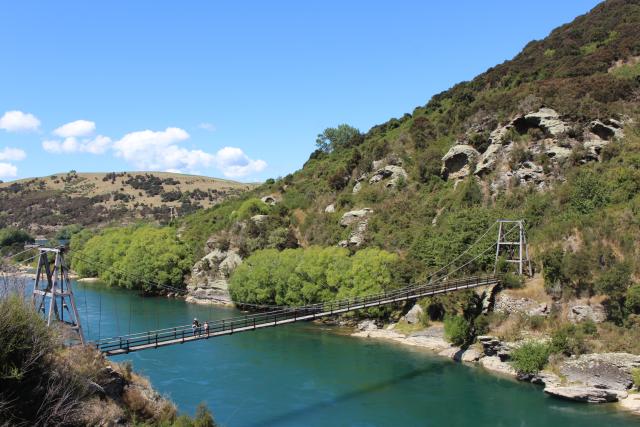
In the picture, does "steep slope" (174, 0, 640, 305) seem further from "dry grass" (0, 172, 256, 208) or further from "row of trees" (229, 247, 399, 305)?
"dry grass" (0, 172, 256, 208)

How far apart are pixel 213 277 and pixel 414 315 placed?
918 inches

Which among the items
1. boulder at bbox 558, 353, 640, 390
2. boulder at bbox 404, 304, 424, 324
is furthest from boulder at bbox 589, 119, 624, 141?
boulder at bbox 558, 353, 640, 390

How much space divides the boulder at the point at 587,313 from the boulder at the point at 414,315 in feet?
31.1

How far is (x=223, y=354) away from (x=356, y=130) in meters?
58.1

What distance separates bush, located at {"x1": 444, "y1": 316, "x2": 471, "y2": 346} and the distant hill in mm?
79164

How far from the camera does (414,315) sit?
35531mm

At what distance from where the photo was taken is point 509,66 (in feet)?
199

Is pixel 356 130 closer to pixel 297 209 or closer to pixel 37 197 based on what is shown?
pixel 297 209

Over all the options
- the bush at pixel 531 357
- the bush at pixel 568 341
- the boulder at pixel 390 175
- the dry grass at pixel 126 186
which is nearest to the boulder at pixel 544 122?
the boulder at pixel 390 175

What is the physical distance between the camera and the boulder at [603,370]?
77.9 feet

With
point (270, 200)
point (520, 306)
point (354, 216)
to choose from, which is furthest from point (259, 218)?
point (520, 306)

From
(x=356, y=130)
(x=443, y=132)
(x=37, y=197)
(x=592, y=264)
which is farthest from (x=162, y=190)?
(x=592, y=264)

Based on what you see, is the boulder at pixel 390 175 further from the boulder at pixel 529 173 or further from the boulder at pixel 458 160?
the boulder at pixel 529 173

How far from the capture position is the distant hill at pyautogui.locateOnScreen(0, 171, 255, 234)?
11038cm
